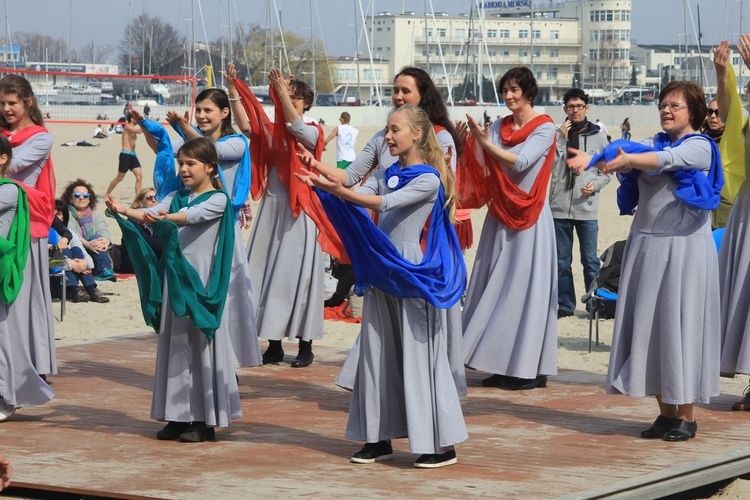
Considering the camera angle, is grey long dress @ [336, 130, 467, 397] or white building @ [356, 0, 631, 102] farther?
white building @ [356, 0, 631, 102]

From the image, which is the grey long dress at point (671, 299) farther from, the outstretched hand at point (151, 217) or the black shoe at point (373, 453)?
the outstretched hand at point (151, 217)

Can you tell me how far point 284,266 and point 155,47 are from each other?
87875 mm

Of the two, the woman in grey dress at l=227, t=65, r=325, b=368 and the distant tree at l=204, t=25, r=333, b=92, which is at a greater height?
the distant tree at l=204, t=25, r=333, b=92

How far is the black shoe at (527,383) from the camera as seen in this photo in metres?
8.77

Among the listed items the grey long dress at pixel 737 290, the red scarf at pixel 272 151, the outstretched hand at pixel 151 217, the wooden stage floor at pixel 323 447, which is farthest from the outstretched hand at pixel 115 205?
the grey long dress at pixel 737 290

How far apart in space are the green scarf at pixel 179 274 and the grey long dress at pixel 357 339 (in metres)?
0.89

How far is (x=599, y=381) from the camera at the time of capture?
30.1 ft

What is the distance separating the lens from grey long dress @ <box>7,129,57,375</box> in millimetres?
7934

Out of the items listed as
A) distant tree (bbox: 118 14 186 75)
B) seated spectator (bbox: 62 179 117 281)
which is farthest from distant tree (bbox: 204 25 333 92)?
seated spectator (bbox: 62 179 117 281)

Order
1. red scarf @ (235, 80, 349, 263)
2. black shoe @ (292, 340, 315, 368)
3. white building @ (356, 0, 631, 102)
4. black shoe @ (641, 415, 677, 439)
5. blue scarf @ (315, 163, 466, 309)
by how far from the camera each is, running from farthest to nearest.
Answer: white building @ (356, 0, 631, 102)
black shoe @ (292, 340, 315, 368)
red scarf @ (235, 80, 349, 263)
black shoe @ (641, 415, 677, 439)
blue scarf @ (315, 163, 466, 309)

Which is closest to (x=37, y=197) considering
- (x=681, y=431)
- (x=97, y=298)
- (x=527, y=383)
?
(x=527, y=383)

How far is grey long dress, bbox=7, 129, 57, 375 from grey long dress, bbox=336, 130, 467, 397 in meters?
1.88

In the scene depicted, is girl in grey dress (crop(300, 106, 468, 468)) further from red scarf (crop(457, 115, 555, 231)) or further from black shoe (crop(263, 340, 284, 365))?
black shoe (crop(263, 340, 284, 365))

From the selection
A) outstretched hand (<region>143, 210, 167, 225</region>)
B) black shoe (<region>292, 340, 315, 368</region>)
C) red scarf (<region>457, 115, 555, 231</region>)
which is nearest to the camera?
outstretched hand (<region>143, 210, 167, 225</region>)
